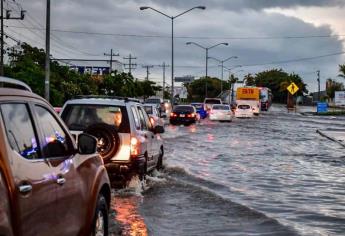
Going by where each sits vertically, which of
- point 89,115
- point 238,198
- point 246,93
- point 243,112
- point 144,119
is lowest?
point 238,198

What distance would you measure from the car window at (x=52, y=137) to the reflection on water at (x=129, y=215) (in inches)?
121

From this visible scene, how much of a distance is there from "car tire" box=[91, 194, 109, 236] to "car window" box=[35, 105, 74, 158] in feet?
2.53

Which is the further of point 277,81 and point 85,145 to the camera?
point 277,81

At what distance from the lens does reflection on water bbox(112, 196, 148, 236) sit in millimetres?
8723

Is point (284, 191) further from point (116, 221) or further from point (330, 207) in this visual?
point (116, 221)

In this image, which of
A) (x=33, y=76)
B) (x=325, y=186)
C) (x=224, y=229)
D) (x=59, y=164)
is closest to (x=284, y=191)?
(x=325, y=186)

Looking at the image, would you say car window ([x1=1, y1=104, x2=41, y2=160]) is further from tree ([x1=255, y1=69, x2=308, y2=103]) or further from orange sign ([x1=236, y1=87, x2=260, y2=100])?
Answer: tree ([x1=255, y1=69, x2=308, y2=103])

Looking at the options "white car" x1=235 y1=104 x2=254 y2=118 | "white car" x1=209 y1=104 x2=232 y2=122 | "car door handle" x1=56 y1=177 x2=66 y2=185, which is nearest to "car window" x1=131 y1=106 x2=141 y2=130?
"car door handle" x1=56 y1=177 x2=66 y2=185

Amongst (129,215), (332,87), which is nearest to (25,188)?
(129,215)

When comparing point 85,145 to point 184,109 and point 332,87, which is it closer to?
point 184,109

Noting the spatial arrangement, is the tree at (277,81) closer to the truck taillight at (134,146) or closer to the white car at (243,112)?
the white car at (243,112)

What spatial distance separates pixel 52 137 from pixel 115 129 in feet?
20.8

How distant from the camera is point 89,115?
12.5 m

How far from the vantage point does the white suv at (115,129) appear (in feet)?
38.3
